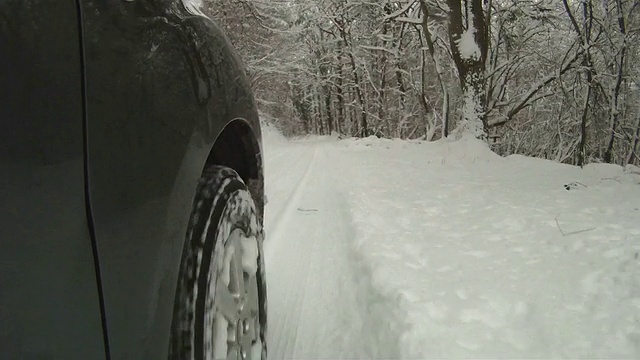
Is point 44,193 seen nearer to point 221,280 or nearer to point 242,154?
point 221,280

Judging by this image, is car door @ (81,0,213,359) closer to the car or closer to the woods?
the car

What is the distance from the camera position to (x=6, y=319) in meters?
0.64

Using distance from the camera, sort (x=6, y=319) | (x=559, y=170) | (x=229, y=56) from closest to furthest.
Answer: (x=6, y=319), (x=229, y=56), (x=559, y=170)

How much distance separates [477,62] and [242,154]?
332 inches

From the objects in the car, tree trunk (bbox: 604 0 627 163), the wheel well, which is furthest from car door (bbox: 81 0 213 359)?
tree trunk (bbox: 604 0 627 163)

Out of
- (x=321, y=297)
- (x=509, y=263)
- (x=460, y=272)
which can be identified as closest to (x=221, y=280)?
(x=321, y=297)

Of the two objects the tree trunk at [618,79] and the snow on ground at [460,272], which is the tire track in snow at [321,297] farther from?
the tree trunk at [618,79]

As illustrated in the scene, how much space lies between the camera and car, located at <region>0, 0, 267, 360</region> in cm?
68

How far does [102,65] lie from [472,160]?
8.13 metres

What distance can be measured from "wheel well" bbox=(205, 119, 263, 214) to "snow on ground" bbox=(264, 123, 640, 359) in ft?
2.98

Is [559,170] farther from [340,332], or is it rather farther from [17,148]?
[17,148]

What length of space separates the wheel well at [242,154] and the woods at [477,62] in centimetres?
819

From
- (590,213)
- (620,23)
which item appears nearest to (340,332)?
(590,213)

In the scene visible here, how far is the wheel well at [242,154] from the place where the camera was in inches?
67.1
